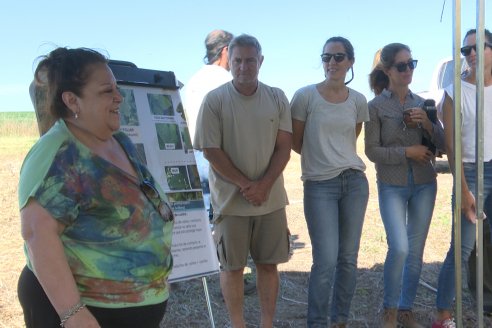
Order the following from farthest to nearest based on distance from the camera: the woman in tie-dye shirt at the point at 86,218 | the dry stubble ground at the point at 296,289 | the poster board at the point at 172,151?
the dry stubble ground at the point at 296,289
the poster board at the point at 172,151
the woman in tie-dye shirt at the point at 86,218

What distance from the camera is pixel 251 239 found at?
3289 mm

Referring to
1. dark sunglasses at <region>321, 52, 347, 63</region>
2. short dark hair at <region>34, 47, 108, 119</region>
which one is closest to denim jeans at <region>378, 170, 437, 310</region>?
dark sunglasses at <region>321, 52, 347, 63</region>

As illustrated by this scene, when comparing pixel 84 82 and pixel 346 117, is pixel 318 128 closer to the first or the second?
pixel 346 117

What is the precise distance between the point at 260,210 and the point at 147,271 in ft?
4.72

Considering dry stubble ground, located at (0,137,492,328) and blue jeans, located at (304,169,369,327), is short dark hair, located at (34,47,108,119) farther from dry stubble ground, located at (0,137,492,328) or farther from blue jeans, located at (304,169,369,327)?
dry stubble ground, located at (0,137,492,328)

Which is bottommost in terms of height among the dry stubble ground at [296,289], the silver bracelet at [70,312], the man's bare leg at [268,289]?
the dry stubble ground at [296,289]

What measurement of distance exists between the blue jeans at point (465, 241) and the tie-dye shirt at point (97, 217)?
7.01ft

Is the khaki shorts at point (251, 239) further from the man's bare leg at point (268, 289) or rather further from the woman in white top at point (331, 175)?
the woman in white top at point (331, 175)

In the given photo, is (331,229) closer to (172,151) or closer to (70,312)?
(172,151)

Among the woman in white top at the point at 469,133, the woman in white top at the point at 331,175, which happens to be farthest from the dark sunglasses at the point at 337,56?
the woman in white top at the point at 469,133

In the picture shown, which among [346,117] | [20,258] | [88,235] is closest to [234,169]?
[346,117]

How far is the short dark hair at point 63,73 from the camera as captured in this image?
172cm

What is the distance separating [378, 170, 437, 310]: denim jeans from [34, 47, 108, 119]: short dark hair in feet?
7.23

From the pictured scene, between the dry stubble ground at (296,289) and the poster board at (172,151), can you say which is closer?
the poster board at (172,151)
